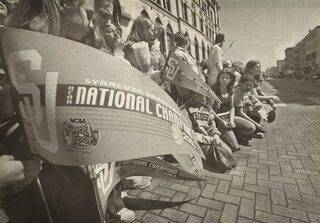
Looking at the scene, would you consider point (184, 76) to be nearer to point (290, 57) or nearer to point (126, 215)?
point (126, 215)

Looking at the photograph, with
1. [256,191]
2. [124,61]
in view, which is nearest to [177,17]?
[256,191]

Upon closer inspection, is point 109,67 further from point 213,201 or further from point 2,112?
point 213,201

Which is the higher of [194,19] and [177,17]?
[194,19]

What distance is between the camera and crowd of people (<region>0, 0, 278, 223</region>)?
0.90 meters

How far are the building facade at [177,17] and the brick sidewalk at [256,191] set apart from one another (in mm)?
10165

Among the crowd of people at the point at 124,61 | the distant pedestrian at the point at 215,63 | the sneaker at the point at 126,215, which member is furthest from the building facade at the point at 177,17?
the sneaker at the point at 126,215

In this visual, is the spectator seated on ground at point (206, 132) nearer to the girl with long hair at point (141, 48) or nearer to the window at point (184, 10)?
the girl with long hair at point (141, 48)

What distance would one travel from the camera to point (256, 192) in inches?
96.2

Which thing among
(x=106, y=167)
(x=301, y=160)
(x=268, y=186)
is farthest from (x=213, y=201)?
(x=301, y=160)

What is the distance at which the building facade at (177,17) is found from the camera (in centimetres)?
1189

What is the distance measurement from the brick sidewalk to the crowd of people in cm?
27

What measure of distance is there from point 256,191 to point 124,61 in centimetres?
241

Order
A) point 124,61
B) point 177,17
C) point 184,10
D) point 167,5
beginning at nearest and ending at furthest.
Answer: point 124,61
point 167,5
point 177,17
point 184,10

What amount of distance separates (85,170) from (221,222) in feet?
5.35
